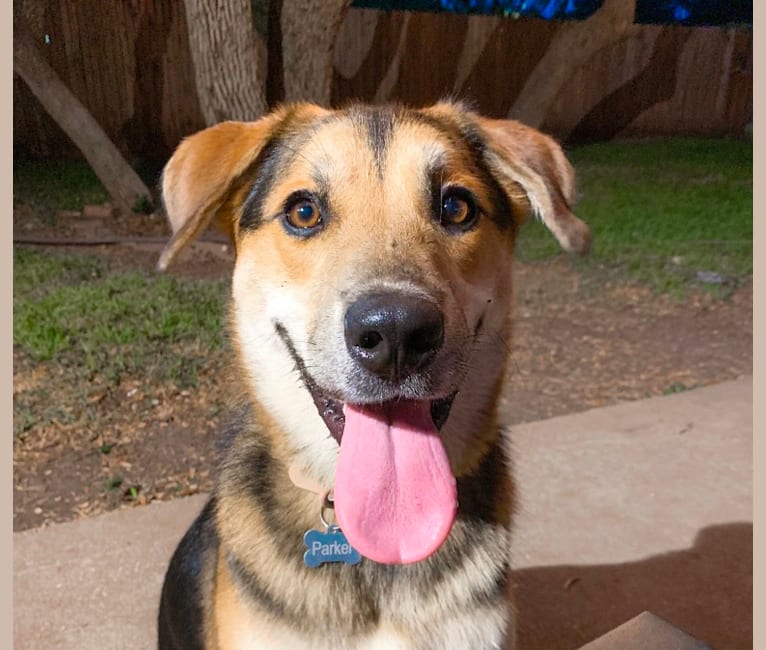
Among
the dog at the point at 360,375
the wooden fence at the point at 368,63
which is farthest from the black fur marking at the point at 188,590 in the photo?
the wooden fence at the point at 368,63

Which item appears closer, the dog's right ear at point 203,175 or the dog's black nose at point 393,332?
the dog's black nose at point 393,332

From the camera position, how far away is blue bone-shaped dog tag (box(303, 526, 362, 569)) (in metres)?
1.87

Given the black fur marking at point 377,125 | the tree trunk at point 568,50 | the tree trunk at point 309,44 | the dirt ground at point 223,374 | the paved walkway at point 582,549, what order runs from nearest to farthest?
the black fur marking at point 377,125 → the paved walkway at point 582,549 → the dirt ground at point 223,374 → the tree trunk at point 309,44 → the tree trunk at point 568,50

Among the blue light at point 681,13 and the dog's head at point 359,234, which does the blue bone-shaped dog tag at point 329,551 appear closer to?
the dog's head at point 359,234

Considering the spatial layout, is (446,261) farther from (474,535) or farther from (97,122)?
(97,122)

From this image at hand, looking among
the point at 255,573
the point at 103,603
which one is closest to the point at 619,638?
the point at 255,573

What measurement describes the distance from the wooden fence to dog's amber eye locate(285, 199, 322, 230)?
9.50 feet

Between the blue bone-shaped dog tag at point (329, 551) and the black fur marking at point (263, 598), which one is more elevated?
the blue bone-shaped dog tag at point (329, 551)

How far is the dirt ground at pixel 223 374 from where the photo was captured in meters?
3.83

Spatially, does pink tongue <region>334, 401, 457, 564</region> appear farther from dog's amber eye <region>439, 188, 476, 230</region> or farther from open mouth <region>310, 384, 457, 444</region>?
dog's amber eye <region>439, 188, 476, 230</region>

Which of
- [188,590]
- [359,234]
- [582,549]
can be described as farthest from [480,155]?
[582,549]

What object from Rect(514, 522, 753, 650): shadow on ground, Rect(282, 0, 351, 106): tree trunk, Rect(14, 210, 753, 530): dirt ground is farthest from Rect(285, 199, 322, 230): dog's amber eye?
Rect(282, 0, 351, 106): tree trunk

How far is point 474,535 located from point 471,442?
0.26 metres

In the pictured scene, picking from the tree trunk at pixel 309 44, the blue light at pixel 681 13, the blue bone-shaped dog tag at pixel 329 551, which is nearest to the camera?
the blue bone-shaped dog tag at pixel 329 551
